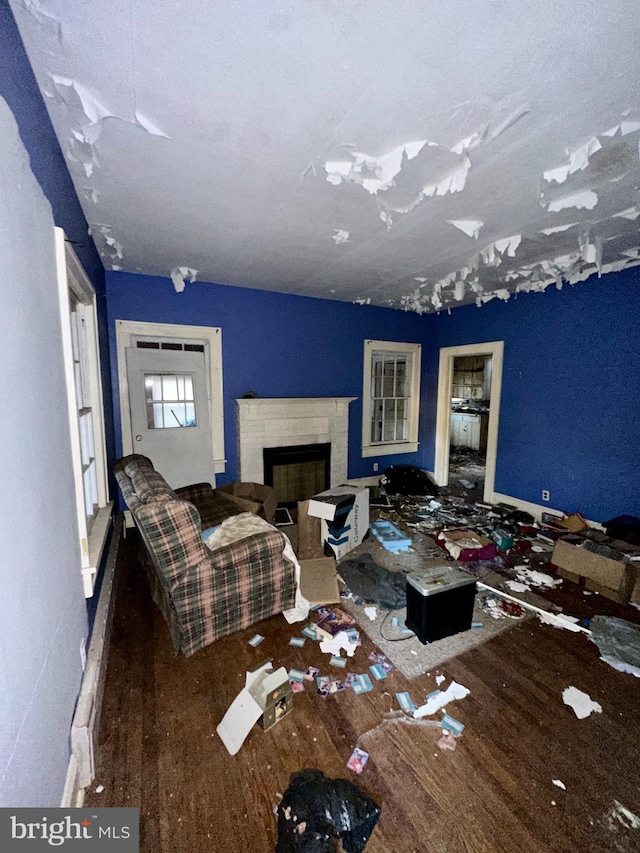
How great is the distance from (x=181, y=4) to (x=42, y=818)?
2300mm

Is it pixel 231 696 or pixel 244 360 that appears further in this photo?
pixel 244 360

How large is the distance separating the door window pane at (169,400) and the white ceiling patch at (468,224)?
301 cm

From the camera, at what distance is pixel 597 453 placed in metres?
3.55

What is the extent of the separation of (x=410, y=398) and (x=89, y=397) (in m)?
4.44

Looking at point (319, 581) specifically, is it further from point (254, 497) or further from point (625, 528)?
point (625, 528)

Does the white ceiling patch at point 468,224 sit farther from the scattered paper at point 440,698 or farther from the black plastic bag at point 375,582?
the scattered paper at point 440,698

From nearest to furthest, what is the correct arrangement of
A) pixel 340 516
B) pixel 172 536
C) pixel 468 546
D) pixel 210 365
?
pixel 172 536
pixel 340 516
pixel 468 546
pixel 210 365

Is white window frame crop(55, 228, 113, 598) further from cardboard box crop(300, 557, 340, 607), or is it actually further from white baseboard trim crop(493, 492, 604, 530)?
white baseboard trim crop(493, 492, 604, 530)

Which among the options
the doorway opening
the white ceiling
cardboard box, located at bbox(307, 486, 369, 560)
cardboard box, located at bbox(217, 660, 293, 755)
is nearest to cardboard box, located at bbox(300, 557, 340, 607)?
cardboard box, located at bbox(307, 486, 369, 560)

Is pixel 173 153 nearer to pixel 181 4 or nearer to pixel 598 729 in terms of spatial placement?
pixel 181 4

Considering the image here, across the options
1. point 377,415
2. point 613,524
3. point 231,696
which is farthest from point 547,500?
point 231,696

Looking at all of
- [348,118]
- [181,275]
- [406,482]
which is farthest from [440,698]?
[181,275]

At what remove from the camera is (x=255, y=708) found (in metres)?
1.52

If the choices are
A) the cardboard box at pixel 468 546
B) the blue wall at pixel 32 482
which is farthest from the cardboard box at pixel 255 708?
the cardboard box at pixel 468 546
